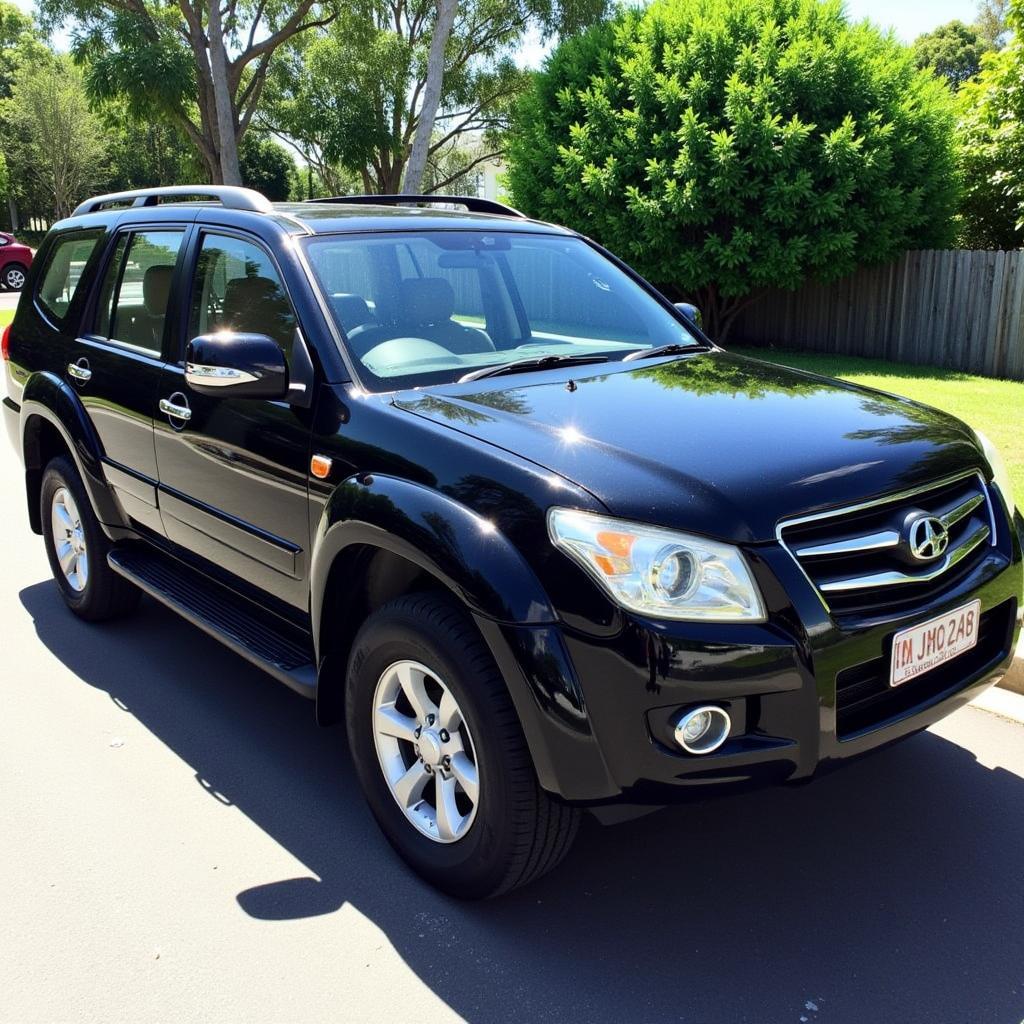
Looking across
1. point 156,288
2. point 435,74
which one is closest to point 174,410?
point 156,288

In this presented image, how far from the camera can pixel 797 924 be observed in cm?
275

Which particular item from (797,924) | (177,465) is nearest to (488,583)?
(797,924)

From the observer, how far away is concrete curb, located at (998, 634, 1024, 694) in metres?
4.06

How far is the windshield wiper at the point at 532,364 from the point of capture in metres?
3.36

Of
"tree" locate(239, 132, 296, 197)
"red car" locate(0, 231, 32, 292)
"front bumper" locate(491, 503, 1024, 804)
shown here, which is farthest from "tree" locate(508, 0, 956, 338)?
"tree" locate(239, 132, 296, 197)

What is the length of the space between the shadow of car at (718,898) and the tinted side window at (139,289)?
64.4 inches

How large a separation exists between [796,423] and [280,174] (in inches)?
2251

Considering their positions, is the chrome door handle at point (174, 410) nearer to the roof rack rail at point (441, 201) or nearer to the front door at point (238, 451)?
the front door at point (238, 451)

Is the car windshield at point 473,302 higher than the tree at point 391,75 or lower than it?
lower

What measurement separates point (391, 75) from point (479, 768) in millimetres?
29871

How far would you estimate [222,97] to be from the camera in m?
23.5

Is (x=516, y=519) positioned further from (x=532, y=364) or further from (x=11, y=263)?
(x=11, y=263)

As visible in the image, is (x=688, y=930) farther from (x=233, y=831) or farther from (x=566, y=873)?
(x=233, y=831)

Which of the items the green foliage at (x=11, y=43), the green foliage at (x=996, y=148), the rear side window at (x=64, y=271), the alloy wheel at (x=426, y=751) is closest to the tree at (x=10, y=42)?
the green foliage at (x=11, y=43)
